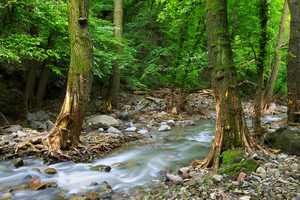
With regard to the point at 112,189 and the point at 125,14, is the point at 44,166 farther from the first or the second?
the point at 125,14

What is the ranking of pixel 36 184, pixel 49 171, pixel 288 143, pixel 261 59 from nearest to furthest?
pixel 36 184, pixel 49 171, pixel 288 143, pixel 261 59

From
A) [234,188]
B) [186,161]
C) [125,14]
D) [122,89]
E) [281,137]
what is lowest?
[186,161]

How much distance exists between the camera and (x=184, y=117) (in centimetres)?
1303

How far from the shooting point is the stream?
4.15 m

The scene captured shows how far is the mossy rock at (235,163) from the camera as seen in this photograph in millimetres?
3637

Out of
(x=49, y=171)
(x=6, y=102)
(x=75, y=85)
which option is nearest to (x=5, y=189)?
(x=49, y=171)

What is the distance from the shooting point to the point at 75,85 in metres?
5.36

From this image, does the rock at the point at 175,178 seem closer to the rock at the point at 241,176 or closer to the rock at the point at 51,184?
the rock at the point at 241,176

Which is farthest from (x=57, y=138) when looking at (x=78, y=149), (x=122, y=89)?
(x=122, y=89)

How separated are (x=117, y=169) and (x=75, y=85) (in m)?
2.54

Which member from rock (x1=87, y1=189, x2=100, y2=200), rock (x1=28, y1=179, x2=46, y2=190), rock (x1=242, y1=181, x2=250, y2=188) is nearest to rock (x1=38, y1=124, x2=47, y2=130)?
rock (x1=28, y1=179, x2=46, y2=190)

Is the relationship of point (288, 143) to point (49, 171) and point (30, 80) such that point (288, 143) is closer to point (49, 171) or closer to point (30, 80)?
point (49, 171)

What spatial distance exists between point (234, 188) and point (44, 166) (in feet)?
14.3

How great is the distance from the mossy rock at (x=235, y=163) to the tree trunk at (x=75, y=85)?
150 inches
